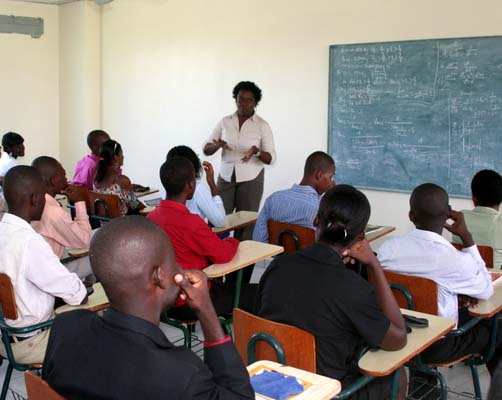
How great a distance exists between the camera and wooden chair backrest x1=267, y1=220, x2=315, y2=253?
11.9 ft

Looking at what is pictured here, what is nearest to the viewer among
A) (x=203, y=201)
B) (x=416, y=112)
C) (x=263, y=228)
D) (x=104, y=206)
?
(x=263, y=228)

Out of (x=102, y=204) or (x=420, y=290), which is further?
(x=102, y=204)

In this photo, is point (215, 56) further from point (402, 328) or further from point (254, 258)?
point (402, 328)

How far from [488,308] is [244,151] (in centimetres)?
332

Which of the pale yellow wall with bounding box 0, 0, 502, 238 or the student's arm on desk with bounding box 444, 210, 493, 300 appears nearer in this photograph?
the student's arm on desk with bounding box 444, 210, 493, 300

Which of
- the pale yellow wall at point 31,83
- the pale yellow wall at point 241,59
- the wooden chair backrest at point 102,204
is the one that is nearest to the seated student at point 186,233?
the wooden chair backrest at point 102,204

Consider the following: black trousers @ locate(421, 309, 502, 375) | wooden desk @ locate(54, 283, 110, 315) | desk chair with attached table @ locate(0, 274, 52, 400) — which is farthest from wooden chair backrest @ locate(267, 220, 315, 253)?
desk chair with attached table @ locate(0, 274, 52, 400)

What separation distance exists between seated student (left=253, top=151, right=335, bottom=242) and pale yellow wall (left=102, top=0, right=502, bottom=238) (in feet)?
6.67

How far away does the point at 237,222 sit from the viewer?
14.2 ft

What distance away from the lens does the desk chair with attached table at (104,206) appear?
15.3 feet

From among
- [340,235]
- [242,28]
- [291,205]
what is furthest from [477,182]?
[242,28]

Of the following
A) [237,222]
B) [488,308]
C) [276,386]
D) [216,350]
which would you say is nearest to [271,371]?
[276,386]

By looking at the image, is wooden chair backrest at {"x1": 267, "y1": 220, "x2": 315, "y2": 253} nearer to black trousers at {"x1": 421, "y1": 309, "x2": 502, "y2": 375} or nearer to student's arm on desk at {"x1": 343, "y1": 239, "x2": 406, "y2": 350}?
Answer: black trousers at {"x1": 421, "y1": 309, "x2": 502, "y2": 375}

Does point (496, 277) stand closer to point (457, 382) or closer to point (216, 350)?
point (457, 382)
